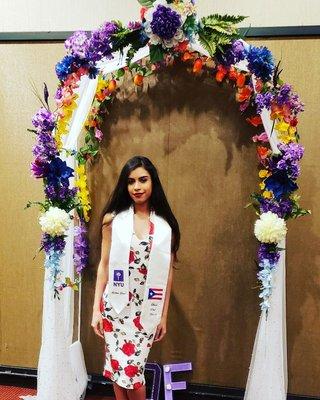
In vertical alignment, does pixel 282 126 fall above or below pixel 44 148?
above

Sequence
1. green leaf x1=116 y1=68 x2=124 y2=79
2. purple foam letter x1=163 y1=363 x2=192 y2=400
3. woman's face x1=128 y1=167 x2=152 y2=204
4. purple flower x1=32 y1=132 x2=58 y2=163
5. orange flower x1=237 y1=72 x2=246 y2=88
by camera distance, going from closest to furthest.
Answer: woman's face x1=128 y1=167 x2=152 y2=204
purple flower x1=32 y1=132 x2=58 y2=163
orange flower x1=237 y1=72 x2=246 y2=88
green leaf x1=116 y1=68 x2=124 y2=79
purple foam letter x1=163 y1=363 x2=192 y2=400

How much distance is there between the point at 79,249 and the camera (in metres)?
2.88

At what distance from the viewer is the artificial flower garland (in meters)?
2.37

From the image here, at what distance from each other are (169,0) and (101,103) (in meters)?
0.81

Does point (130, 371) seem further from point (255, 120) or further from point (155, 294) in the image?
point (255, 120)

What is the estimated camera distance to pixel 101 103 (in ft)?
9.24

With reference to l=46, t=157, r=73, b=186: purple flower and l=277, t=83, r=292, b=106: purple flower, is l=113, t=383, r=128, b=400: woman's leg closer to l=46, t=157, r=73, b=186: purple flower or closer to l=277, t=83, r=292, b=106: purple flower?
l=46, t=157, r=73, b=186: purple flower

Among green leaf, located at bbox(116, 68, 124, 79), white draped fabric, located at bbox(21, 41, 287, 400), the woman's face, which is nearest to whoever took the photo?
the woman's face

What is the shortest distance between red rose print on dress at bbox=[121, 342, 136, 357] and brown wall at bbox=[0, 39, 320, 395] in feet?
2.20

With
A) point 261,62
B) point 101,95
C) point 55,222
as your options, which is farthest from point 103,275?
point 261,62

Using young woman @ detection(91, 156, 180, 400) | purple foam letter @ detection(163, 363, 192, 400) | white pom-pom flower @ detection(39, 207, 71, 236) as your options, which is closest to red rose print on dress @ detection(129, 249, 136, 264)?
young woman @ detection(91, 156, 180, 400)

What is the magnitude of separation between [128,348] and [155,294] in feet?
1.12

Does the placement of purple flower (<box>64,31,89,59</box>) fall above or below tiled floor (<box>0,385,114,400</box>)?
above

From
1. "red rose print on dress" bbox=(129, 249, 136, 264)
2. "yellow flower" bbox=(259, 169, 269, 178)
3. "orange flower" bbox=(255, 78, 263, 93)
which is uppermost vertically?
"orange flower" bbox=(255, 78, 263, 93)
